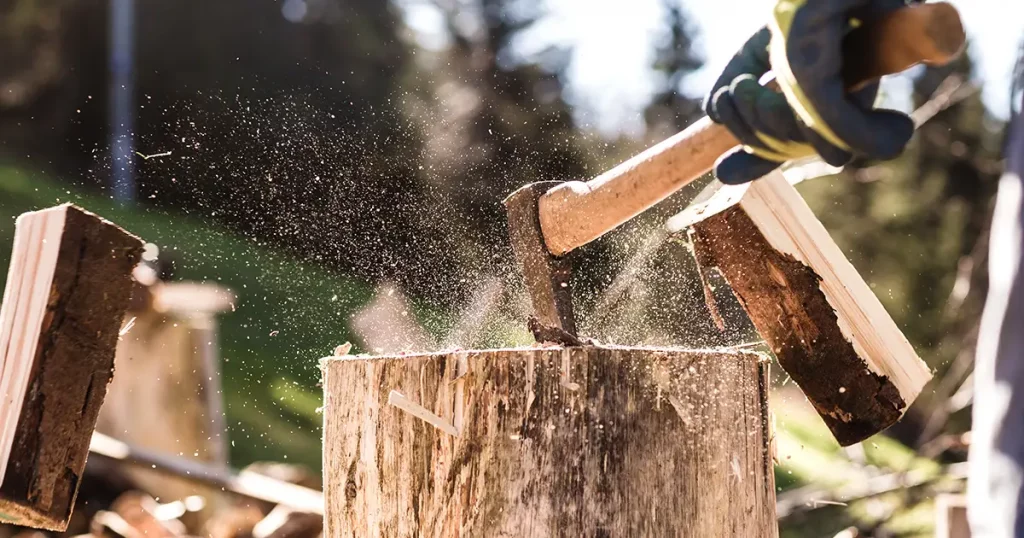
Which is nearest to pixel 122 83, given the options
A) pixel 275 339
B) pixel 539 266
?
pixel 275 339

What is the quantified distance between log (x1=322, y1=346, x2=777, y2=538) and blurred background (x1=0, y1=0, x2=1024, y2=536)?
0.52 meters

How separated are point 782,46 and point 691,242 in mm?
905

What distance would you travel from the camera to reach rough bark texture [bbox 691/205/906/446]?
6.26ft

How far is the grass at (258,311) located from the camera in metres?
7.14

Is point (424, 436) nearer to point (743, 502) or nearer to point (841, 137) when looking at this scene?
point (743, 502)

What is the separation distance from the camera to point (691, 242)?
78.9 inches

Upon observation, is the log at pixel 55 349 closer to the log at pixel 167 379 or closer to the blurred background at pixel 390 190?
the blurred background at pixel 390 190

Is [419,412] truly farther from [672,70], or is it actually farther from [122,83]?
[122,83]

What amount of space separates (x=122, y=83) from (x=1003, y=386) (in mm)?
12671

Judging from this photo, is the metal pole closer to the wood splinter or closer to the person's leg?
the wood splinter

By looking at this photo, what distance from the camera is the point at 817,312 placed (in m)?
1.90

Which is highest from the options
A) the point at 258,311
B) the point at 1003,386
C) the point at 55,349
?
the point at 258,311

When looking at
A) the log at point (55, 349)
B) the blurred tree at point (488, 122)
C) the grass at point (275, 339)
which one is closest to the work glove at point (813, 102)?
the log at point (55, 349)

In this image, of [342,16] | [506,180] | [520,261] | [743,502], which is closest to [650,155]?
[520,261]
